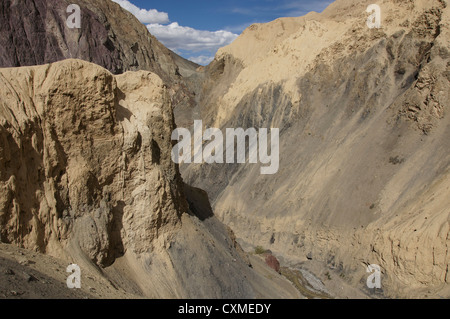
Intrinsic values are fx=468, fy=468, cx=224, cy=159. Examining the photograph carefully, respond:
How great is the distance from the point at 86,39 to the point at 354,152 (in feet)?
127

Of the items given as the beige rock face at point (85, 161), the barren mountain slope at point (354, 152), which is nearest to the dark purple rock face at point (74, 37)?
the barren mountain slope at point (354, 152)

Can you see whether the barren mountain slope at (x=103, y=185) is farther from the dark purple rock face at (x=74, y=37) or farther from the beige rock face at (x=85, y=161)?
the dark purple rock face at (x=74, y=37)

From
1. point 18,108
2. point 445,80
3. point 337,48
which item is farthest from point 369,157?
point 18,108

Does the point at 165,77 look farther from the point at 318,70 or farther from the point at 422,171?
the point at 422,171

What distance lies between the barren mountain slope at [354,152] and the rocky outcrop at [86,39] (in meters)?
21.6

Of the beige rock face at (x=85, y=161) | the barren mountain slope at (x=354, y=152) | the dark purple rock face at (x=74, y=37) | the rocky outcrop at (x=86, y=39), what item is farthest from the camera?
the rocky outcrop at (x=86, y=39)

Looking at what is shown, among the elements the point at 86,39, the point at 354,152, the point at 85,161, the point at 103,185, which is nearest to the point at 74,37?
the point at 86,39

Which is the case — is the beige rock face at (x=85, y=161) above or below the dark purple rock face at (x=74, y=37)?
below

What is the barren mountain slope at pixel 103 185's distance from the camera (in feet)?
33.8

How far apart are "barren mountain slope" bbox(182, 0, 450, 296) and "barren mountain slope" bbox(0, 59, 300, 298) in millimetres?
8081

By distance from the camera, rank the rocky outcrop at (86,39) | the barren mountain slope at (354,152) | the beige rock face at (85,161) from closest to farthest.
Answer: the beige rock face at (85,161) < the barren mountain slope at (354,152) < the rocky outcrop at (86,39)

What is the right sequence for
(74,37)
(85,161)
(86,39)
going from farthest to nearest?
1. (86,39)
2. (74,37)
3. (85,161)

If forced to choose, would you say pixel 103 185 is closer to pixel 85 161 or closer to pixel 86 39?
pixel 85 161

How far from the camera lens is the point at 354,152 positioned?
26.1 meters
